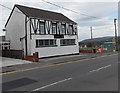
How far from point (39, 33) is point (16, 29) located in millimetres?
5095

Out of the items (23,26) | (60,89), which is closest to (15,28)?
(23,26)

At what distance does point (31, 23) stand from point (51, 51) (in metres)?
5.33

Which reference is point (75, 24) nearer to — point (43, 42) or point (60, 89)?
point (43, 42)

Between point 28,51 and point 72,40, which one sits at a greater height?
point 72,40

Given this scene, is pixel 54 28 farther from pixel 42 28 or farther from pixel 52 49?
pixel 52 49

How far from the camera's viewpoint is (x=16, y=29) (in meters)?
25.2

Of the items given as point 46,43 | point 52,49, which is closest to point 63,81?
point 46,43

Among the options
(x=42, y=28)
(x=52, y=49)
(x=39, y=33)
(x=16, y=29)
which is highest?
(x=16, y=29)

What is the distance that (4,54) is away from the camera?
25.4 meters

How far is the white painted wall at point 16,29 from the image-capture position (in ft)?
77.7

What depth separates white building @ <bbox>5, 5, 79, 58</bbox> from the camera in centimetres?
2212

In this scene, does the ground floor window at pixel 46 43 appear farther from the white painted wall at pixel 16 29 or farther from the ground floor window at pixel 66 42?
the white painted wall at pixel 16 29

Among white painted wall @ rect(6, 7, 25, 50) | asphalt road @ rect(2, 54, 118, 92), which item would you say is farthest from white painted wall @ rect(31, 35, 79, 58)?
asphalt road @ rect(2, 54, 118, 92)

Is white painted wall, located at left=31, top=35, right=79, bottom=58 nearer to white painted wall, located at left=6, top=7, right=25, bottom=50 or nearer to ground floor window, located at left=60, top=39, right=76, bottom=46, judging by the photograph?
ground floor window, located at left=60, top=39, right=76, bottom=46
